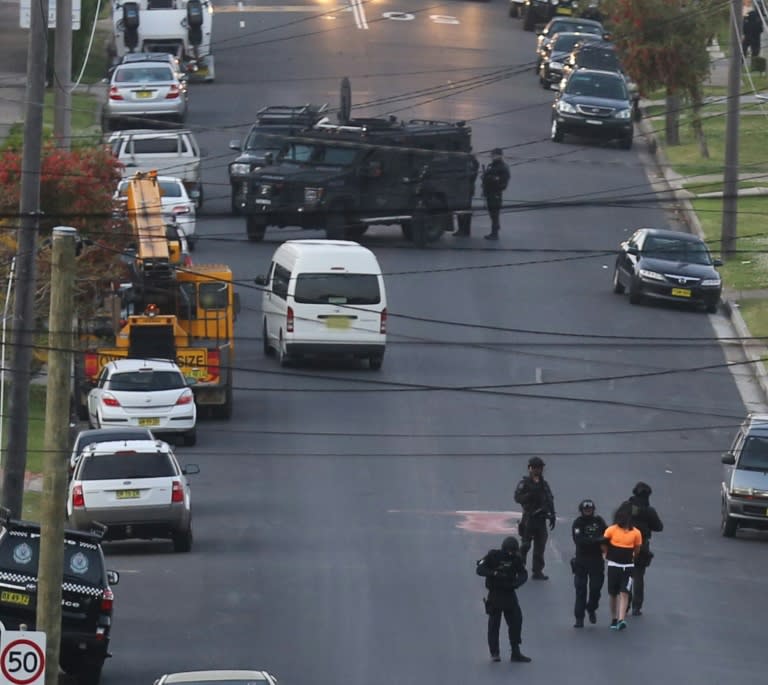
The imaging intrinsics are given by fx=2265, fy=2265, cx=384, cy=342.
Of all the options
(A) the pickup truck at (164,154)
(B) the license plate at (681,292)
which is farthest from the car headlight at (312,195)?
(B) the license plate at (681,292)

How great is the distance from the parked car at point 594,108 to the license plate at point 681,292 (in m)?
13.9

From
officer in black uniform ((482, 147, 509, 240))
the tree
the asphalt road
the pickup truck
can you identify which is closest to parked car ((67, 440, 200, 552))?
the asphalt road

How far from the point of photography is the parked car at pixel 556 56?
210 ft

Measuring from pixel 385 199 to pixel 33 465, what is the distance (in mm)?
13691

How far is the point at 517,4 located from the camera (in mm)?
76812

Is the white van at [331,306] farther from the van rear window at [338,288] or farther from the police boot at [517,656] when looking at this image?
the police boot at [517,656]

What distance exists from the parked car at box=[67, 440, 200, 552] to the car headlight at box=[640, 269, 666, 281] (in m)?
17.1

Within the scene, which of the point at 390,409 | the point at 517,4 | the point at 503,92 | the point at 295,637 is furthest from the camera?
the point at 517,4

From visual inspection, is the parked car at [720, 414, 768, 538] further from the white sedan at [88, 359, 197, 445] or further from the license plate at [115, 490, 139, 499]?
the white sedan at [88, 359, 197, 445]

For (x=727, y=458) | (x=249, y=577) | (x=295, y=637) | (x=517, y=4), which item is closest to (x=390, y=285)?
(x=727, y=458)

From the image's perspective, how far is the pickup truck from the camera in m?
48.9

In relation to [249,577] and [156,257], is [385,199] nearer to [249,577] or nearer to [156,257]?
[156,257]

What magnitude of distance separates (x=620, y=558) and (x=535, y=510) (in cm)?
218

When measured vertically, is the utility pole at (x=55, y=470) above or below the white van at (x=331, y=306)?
above
